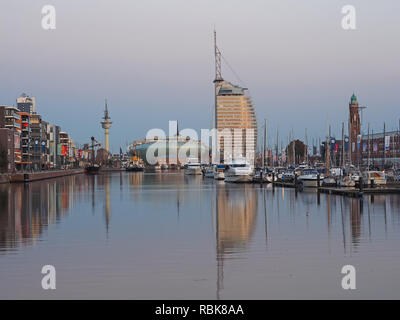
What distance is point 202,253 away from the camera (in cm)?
2344

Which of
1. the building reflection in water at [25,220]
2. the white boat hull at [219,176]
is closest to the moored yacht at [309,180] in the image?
the building reflection in water at [25,220]

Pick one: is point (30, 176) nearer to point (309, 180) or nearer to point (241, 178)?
point (241, 178)

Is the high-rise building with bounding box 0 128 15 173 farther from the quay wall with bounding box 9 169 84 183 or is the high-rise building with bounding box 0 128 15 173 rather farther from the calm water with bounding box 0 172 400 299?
the calm water with bounding box 0 172 400 299

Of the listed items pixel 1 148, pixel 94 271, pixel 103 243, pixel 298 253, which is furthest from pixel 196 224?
pixel 1 148

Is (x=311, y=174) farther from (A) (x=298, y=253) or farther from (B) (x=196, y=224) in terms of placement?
(A) (x=298, y=253)

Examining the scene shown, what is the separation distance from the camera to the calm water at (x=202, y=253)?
56.2 ft

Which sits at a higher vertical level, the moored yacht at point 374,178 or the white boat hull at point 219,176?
the moored yacht at point 374,178

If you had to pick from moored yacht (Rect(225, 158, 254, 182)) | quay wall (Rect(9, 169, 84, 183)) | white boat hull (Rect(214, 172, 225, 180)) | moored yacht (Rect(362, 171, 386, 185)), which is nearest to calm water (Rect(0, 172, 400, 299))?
moored yacht (Rect(362, 171, 386, 185))

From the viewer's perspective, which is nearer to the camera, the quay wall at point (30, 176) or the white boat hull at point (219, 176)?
the quay wall at point (30, 176)

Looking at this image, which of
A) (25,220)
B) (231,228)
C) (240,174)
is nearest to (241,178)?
(240,174)

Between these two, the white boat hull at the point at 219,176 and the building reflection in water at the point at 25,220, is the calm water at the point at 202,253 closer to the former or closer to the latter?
the building reflection in water at the point at 25,220

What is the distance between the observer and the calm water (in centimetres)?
1712

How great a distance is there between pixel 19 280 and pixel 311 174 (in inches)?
2367

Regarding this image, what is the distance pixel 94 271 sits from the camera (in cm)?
1986
